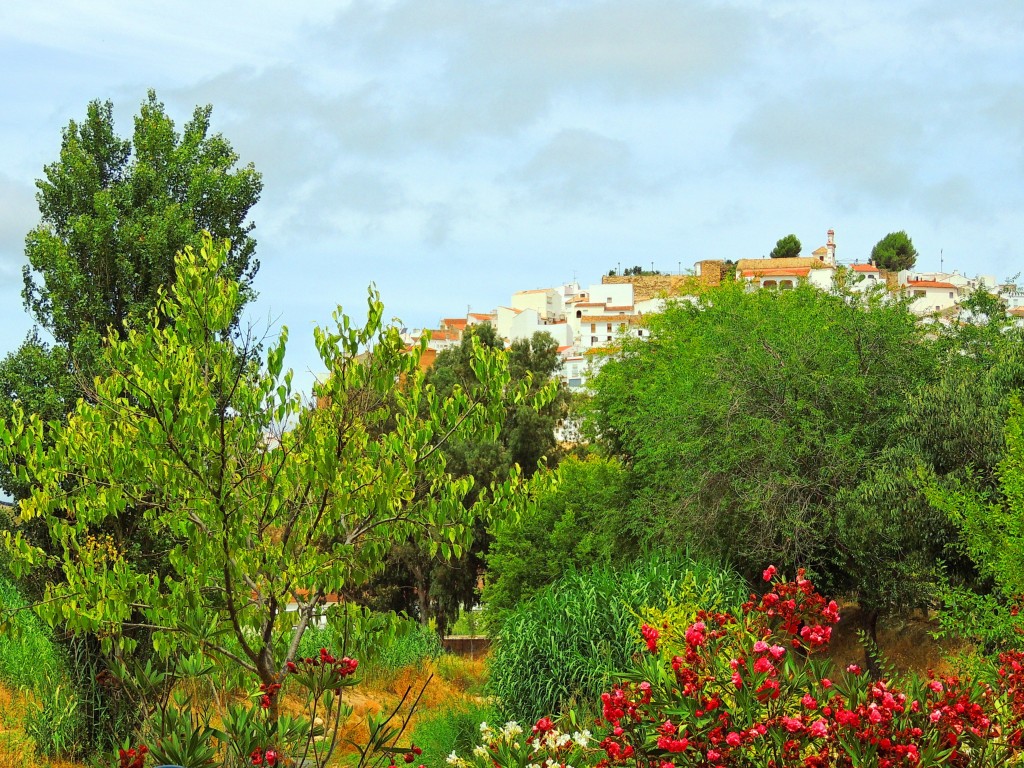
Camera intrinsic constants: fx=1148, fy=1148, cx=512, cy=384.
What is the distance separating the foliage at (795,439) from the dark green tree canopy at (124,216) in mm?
8267

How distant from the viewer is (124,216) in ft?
46.2

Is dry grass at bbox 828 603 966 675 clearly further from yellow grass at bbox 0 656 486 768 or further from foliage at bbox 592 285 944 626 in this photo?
yellow grass at bbox 0 656 486 768

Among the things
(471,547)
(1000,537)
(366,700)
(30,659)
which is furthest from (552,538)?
(30,659)

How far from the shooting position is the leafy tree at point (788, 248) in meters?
110

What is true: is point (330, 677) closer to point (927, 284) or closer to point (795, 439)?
point (795, 439)

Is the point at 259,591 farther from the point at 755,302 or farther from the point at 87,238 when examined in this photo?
the point at 755,302

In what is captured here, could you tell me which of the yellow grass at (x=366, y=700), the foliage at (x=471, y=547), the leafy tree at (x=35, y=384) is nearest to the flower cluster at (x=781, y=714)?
the yellow grass at (x=366, y=700)

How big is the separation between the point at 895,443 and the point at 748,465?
7.53 feet

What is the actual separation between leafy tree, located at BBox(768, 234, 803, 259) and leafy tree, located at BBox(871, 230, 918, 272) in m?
8.02

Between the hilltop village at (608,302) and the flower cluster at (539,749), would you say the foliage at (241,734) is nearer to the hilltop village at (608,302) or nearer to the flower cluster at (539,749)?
the flower cluster at (539,749)

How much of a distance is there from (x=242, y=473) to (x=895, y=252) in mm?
110423

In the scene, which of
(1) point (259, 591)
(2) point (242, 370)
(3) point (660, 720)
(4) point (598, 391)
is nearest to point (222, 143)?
(2) point (242, 370)

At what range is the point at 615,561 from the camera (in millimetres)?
23359

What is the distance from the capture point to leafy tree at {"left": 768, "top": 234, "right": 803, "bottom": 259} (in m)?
110
